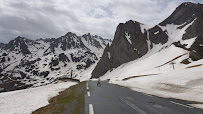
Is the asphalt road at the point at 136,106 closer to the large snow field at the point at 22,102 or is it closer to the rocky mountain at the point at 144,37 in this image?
the large snow field at the point at 22,102

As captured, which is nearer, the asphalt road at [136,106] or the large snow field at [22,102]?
Answer: the asphalt road at [136,106]

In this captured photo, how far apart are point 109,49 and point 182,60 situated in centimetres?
11883

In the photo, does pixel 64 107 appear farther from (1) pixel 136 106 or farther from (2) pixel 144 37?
(2) pixel 144 37

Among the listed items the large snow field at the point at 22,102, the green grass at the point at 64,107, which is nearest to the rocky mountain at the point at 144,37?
the large snow field at the point at 22,102

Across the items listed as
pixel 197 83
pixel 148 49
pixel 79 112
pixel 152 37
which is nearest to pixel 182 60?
pixel 197 83

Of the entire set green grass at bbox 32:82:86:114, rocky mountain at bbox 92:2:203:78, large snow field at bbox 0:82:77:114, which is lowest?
large snow field at bbox 0:82:77:114

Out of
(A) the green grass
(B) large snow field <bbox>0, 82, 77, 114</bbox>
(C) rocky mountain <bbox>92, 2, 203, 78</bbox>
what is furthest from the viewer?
(C) rocky mountain <bbox>92, 2, 203, 78</bbox>

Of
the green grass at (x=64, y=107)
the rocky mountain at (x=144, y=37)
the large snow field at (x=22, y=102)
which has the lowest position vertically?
the large snow field at (x=22, y=102)

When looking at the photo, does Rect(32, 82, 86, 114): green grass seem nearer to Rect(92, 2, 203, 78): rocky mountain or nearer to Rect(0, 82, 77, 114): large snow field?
Result: Rect(0, 82, 77, 114): large snow field

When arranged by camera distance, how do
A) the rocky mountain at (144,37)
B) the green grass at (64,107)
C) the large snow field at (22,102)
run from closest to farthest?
1. the green grass at (64,107)
2. the large snow field at (22,102)
3. the rocky mountain at (144,37)

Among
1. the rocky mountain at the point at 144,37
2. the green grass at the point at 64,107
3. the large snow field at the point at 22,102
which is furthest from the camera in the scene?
the rocky mountain at the point at 144,37

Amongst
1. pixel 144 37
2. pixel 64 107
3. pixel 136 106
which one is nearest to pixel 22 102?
pixel 64 107

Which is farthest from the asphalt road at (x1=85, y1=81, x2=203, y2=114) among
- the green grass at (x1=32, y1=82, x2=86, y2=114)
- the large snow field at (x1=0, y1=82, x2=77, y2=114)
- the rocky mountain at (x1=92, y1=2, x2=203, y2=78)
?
the rocky mountain at (x1=92, y1=2, x2=203, y2=78)

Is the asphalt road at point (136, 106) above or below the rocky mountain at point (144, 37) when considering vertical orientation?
below
